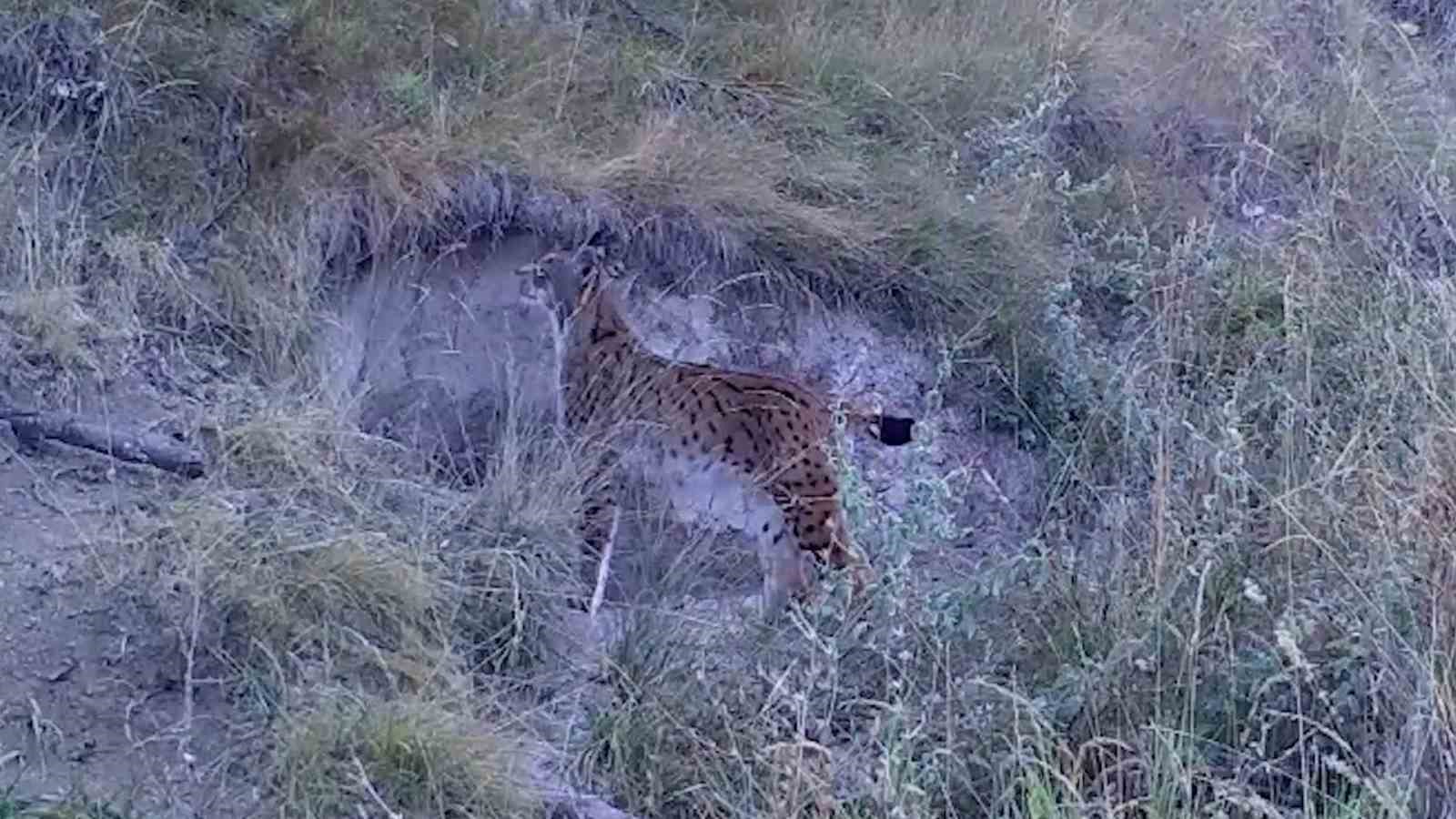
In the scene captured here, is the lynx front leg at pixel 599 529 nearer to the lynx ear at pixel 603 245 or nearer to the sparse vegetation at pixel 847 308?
the sparse vegetation at pixel 847 308

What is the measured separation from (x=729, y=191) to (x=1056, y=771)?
2938 mm

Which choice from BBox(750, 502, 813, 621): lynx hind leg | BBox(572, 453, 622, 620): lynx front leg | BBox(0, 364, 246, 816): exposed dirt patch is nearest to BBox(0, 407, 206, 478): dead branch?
BBox(0, 364, 246, 816): exposed dirt patch

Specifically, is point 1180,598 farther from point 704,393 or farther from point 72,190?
point 72,190

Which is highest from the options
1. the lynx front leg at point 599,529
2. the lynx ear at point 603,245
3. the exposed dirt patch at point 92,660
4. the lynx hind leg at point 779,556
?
the exposed dirt patch at point 92,660

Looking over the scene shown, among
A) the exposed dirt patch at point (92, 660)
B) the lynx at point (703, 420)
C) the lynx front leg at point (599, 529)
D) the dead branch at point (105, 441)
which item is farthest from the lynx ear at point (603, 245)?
the exposed dirt patch at point (92, 660)

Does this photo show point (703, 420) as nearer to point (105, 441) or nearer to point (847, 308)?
point (847, 308)

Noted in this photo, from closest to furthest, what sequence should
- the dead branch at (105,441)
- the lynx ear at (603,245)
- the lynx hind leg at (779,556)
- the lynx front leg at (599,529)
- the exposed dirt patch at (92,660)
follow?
the exposed dirt patch at (92,660), the dead branch at (105,441), the lynx front leg at (599,529), the lynx hind leg at (779,556), the lynx ear at (603,245)

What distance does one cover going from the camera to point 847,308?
668cm

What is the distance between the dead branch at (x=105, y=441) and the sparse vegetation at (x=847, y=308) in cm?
7

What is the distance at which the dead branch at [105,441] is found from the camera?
5.25 meters

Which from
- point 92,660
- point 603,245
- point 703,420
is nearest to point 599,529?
point 703,420

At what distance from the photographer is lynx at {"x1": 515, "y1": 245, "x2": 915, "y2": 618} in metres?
6.05

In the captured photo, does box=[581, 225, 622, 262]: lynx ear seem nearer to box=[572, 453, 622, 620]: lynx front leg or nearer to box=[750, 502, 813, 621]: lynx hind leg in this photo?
box=[572, 453, 622, 620]: lynx front leg

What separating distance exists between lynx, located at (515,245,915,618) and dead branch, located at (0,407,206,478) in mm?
1106
